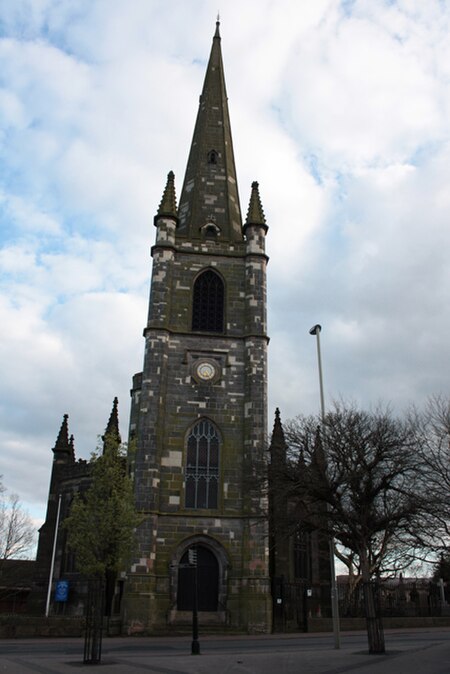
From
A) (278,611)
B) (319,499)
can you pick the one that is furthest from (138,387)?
(319,499)

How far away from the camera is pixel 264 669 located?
1416 cm

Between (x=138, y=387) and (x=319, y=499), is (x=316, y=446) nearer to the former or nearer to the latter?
(x=319, y=499)

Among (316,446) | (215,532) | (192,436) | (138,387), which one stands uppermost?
(138,387)

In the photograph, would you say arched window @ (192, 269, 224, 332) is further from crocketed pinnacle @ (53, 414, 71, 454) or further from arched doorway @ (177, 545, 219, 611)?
crocketed pinnacle @ (53, 414, 71, 454)

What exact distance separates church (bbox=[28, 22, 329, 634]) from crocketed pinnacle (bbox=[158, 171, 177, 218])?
85 mm

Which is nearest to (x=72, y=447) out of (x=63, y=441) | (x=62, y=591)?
(x=63, y=441)

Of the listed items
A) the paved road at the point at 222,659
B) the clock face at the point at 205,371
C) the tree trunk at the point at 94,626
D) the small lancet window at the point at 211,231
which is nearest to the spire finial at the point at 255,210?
the small lancet window at the point at 211,231

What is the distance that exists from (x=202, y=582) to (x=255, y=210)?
2161 cm

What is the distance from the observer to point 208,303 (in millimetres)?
35812

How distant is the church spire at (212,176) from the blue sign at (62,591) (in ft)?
71.3

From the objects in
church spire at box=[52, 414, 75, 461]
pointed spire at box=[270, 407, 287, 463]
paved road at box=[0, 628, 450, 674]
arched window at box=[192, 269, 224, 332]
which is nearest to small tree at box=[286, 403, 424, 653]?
pointed spire at box=[270, 407, 287, 463]

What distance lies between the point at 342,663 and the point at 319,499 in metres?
8.78

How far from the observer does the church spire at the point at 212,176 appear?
128 ft

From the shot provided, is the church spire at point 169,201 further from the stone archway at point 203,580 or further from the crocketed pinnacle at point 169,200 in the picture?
the stone archway at point 203,580
